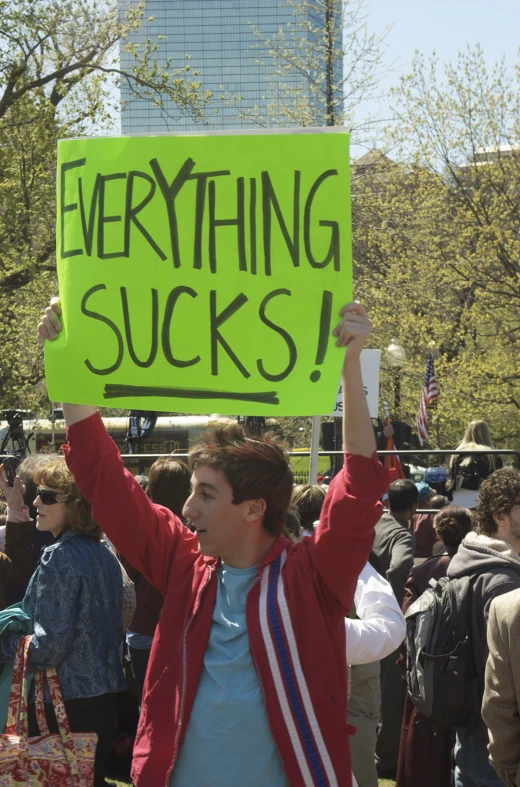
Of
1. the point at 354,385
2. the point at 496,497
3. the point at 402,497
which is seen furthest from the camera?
the point at 402,497

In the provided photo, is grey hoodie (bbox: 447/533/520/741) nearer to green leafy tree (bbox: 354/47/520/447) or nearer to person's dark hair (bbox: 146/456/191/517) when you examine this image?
person's dark hair (bbox: 146/456/191/517)

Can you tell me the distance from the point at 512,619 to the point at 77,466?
53.4 inches

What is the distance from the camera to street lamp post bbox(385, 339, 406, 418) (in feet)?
57.5

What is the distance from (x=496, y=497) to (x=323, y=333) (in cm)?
158

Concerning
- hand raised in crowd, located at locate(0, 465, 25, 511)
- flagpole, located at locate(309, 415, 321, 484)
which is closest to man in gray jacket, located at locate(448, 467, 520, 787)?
flagpole, located at locate(309, 415, 321, 484)

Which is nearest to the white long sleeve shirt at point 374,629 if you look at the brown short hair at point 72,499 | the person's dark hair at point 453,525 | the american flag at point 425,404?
the brown short hair at point 72,499

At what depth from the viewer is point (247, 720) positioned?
7.73ft

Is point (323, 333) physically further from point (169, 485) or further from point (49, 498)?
point (169, 485)

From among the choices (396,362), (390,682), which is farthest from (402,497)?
(396,362)

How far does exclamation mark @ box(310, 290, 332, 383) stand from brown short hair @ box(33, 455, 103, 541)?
4.70 ft

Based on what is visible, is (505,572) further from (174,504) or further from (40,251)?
(40,251)

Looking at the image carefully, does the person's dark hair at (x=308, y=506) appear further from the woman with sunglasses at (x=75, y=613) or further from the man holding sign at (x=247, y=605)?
the man holding sign at (x=247, y=605)

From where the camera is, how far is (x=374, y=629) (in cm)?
322

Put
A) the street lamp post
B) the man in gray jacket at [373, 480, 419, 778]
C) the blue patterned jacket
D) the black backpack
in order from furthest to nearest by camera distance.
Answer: the street lamp post, the man in gray jacket at [373, 480, 419, 778], the black backpack, the blue patterned jacket
